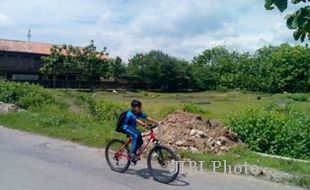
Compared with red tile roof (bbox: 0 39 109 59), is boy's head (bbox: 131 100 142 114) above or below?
below

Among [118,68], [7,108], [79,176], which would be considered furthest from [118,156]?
[118,68]

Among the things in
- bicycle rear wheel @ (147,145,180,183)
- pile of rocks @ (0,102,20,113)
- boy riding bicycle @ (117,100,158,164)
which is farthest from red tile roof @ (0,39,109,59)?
bicycle rear wheel @ (147,145,180,183)

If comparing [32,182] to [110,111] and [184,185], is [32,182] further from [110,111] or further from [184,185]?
[110,111]

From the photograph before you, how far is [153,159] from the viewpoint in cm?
1002

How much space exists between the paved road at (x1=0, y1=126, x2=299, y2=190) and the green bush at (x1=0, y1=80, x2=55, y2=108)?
12216 mm

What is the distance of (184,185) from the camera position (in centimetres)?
923

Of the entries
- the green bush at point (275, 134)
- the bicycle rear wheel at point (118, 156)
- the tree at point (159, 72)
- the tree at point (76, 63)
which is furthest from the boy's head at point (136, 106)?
the tree at point (159, 72)

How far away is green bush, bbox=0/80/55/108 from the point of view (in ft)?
82.5

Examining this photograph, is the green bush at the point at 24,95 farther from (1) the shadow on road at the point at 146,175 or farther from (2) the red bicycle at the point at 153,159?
(1) the shadow on road at the point at 146,175

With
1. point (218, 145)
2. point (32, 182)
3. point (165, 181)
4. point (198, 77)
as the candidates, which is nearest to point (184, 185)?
point (165, 181)

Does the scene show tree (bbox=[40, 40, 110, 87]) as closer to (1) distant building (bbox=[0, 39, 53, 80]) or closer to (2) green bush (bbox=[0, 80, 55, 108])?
(1) distant building (bbox=[0, 39, 53, 80])

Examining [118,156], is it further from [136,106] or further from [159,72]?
[159,72]

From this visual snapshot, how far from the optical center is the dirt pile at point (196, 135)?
42.7 feet

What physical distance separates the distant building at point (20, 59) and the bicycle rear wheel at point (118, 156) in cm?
5753
